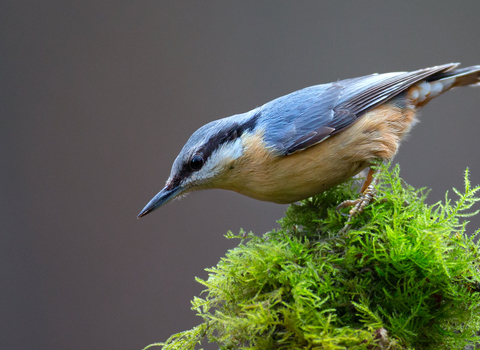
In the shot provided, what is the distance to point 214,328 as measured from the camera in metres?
1.38

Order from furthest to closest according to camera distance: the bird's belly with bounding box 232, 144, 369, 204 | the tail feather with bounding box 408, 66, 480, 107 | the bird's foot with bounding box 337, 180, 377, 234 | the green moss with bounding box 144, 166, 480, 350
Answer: the tail feather with bounding box 408, 66, 480, 107 < the bird's belly with bounding box 232, 144, 369, 204 < the bird's foot with bounding box 337, 180, 377, 234 < the green moss with bounding box 144, 166, 480, 350

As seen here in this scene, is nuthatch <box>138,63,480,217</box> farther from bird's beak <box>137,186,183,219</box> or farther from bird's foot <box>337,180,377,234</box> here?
bird's foot <box>337,180,377,234</box>

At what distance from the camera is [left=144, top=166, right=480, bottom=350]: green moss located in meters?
1.13

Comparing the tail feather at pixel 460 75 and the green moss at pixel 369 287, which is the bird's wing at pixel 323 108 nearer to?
the tail feather at pixel 460 75

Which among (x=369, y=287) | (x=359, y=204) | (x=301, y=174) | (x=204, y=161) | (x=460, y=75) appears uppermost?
(x=204, y=161)

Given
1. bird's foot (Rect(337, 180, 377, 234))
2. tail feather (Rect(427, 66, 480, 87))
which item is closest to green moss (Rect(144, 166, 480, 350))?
bird's foot (Rect(337, 180, 377, 234))

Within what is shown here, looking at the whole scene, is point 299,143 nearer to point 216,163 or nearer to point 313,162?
point 313,162

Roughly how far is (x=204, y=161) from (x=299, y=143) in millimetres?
421

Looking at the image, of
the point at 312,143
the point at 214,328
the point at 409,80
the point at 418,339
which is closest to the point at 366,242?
the point at 418,339

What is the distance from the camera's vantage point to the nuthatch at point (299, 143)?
160 centimetres

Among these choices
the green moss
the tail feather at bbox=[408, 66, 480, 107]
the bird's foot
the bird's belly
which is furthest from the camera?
the tail feather at bbox=[408, 66, 480, 107]

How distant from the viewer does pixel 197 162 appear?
5.39 feet

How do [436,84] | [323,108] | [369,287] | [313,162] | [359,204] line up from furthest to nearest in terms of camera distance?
[436,84], [323,108], [313,162], [359,204], [369,287]

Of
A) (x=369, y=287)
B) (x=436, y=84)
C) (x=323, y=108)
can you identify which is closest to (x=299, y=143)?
(x=323, y=108)
